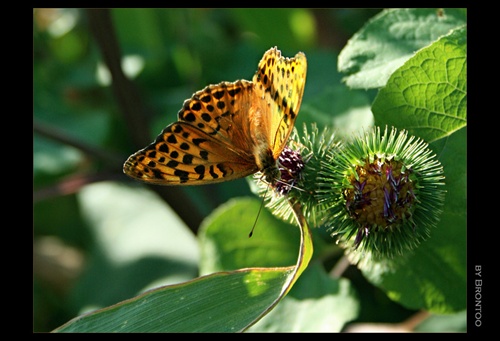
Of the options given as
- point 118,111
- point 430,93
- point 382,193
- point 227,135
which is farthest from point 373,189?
point 118,111

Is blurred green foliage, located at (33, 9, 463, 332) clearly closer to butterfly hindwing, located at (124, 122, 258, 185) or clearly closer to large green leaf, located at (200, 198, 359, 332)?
large green leaf, located at (200, 198, 359, 332)

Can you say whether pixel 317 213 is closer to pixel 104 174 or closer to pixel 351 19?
pixel 104 174

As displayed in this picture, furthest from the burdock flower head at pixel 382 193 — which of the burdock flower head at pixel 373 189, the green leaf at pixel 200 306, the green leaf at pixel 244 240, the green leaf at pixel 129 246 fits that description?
the green leaf at pixel 129 246

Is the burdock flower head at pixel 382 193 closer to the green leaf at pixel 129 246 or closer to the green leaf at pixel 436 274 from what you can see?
the green leaf at pixel 436 274

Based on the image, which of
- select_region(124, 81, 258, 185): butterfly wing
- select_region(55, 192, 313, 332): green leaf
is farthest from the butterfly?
select_region(55, 192, 313, 332): green leaf

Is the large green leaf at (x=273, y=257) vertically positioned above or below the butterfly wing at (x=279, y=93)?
below

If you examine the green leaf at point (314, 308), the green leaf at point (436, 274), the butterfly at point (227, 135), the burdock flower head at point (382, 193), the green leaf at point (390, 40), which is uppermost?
the green leaf at point (390, 40)

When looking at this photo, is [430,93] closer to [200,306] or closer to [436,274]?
[436,274]
